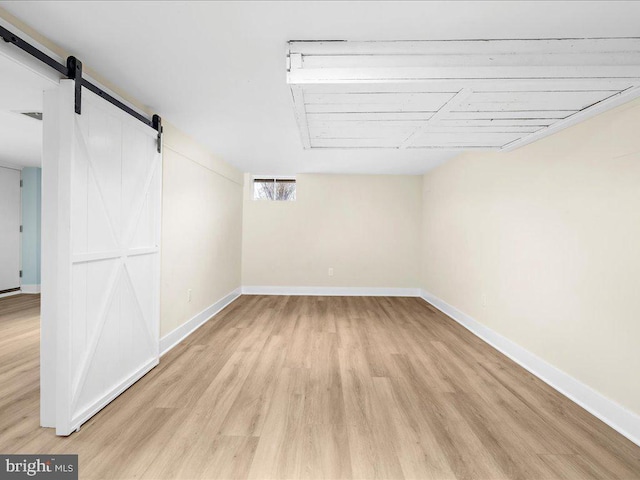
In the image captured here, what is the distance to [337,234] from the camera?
648cm

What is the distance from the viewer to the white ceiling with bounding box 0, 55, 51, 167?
185 centimetres

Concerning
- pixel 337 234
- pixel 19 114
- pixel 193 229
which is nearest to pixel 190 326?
pixel 193 229

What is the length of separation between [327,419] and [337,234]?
4.53 metres

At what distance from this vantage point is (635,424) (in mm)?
2008

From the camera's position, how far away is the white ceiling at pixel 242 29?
1.59 metres

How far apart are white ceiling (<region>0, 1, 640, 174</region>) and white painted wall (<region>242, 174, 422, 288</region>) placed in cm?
385

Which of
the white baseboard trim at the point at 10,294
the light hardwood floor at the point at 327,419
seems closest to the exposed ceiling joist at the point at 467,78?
the light hardwood floor at the point at 327,419

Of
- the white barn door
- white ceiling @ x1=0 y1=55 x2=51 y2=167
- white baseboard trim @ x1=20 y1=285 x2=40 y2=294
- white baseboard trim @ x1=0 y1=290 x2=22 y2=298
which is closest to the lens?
white ceiling @ x1=0 y1=55 x2=51 y2=167

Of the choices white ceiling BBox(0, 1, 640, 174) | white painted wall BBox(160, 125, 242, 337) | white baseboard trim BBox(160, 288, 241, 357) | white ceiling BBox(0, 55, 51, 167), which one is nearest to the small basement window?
white painted wall BBox(160, 125, 242, 337)

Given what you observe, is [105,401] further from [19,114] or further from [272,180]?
[272,180]

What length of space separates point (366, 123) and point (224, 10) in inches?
55.4

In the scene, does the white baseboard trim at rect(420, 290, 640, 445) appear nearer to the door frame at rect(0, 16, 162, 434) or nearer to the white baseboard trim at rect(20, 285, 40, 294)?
the door frame at rect(0, 16, 162, 434)

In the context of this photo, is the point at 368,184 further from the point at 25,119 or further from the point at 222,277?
the point at 25,119

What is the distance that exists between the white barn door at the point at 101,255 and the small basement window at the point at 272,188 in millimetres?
3565
